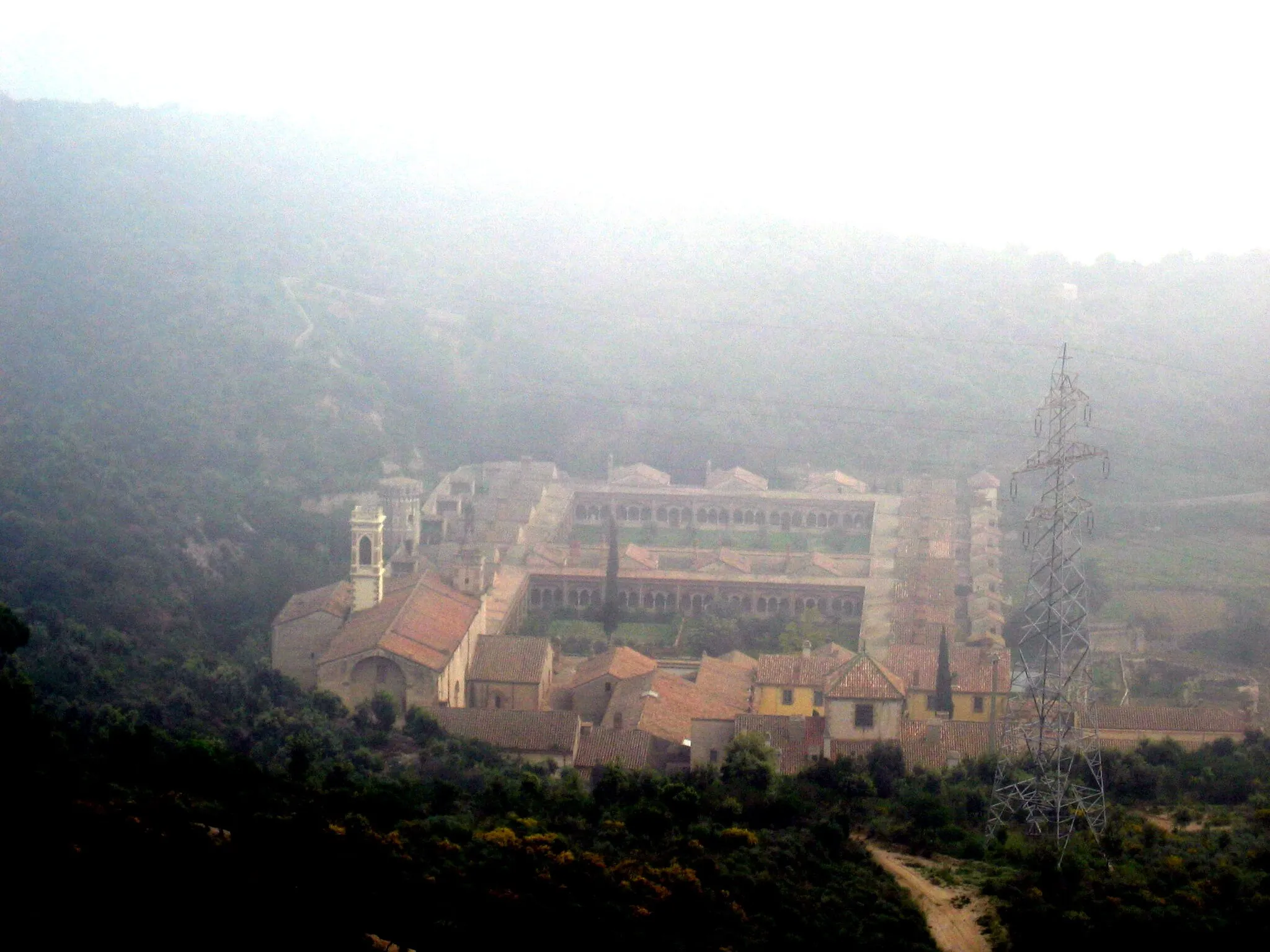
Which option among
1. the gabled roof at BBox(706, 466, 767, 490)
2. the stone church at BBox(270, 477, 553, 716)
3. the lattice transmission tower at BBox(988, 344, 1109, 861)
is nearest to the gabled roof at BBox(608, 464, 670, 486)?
the gabled roof at BBox(706, 466, 767, 490)

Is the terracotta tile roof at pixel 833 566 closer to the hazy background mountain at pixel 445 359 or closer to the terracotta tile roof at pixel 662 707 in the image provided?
the hazy background mountain at pixel 445 359

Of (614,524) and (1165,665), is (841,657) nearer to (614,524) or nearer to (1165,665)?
(1165,665)

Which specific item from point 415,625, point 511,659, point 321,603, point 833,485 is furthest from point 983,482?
point 415,625

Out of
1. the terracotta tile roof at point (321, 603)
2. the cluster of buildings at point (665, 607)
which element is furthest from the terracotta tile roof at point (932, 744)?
the terracotta tile roof at point (321, 603)

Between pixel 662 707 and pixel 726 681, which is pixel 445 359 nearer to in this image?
pixel 726 681

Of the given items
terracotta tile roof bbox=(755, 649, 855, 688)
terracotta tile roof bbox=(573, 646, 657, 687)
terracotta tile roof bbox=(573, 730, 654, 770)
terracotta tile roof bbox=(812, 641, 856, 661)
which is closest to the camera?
terracotta tile roof bbox=(573, 730, 654, 770)

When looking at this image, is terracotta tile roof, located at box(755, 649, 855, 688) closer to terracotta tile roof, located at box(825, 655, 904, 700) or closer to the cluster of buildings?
the cluster of buildings

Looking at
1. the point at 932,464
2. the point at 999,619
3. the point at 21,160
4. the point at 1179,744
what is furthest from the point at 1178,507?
the point at 21,160
